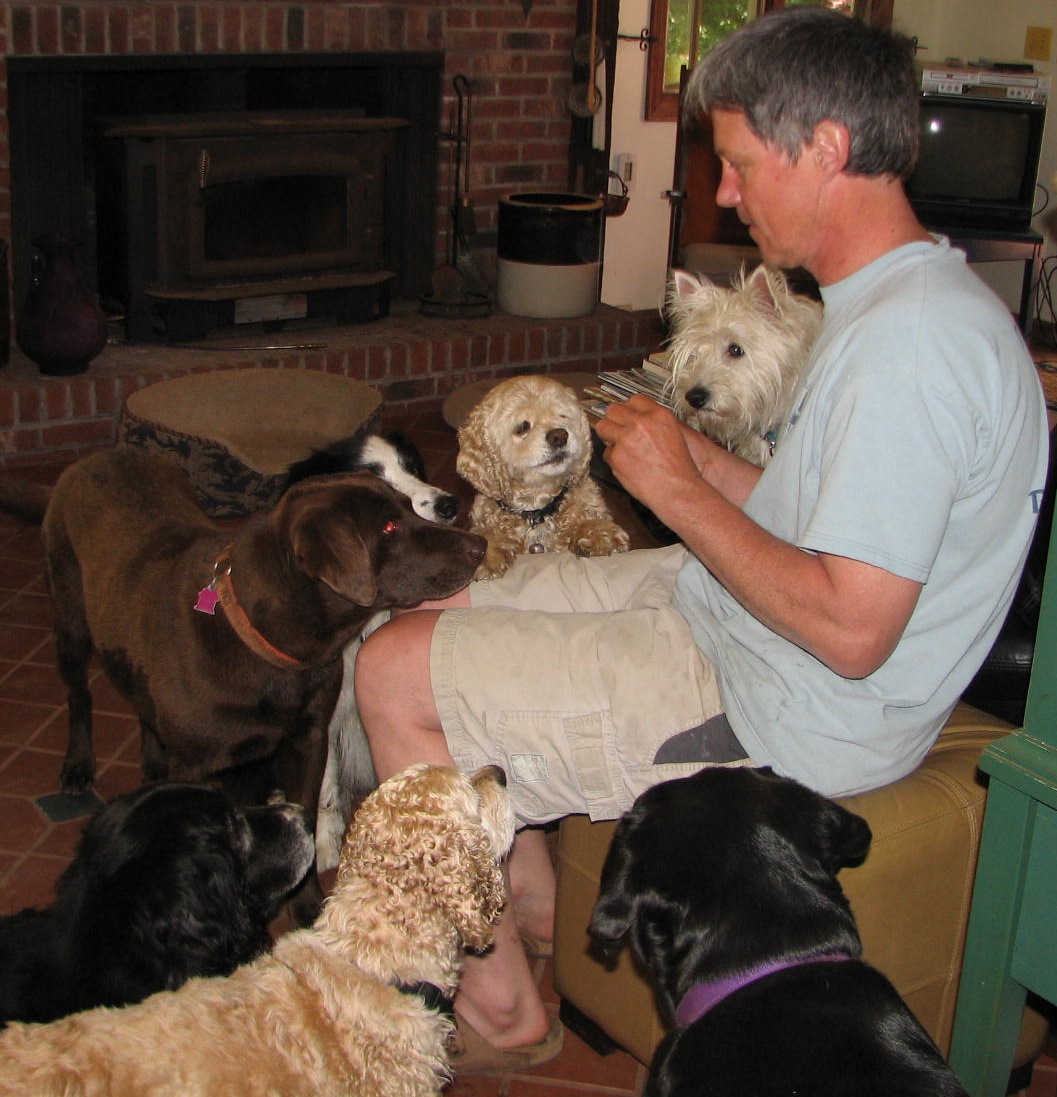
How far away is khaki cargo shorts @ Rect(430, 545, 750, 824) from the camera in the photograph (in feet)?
6.14

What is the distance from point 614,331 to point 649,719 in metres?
4.42

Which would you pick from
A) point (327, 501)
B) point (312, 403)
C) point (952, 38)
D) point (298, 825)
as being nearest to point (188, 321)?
point (312, 403)

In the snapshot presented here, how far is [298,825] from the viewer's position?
2.07 meters

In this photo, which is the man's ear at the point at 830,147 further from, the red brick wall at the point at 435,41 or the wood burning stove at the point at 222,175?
the red brick wall at the point at 435,41

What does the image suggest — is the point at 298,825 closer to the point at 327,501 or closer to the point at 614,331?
the point at 327,501

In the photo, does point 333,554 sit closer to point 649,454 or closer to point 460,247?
point 649,454

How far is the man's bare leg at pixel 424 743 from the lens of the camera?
200 centimetres

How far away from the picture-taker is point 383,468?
2.84 metres

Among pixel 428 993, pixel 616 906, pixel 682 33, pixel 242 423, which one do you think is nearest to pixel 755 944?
pixel 616 906

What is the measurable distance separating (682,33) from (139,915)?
693 cm

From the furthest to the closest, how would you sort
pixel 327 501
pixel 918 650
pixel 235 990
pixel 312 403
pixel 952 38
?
pixel 952 38 < pixel 312 403 < pixel 327 501 < pixel 918 650 < pixel 235 990

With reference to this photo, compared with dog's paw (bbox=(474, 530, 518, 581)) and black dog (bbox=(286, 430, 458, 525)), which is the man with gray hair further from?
black dog (bbox=(286, 430, 458, 525))

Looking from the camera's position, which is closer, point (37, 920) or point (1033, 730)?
point (1033, 730)

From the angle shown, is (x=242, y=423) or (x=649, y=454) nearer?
(x=649, y=454)
